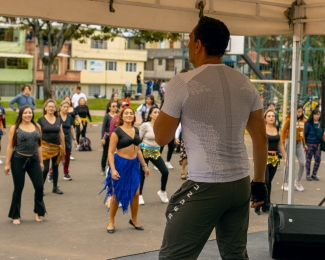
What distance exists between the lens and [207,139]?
11.8ft

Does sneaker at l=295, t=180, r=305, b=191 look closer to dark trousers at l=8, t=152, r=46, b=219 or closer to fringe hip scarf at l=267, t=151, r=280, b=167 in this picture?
fringe hip scarf at l=267, t=151, r=280, b=167

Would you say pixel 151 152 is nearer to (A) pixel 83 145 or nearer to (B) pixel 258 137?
(B) pixel 258 137

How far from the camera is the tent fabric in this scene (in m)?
5.80

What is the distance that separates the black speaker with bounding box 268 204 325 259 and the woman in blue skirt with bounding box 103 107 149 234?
2.71 metres

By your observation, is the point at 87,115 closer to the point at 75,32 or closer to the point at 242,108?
the point at 242,108

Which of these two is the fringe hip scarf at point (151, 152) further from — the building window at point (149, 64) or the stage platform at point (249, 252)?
the building window at point (149, 64)

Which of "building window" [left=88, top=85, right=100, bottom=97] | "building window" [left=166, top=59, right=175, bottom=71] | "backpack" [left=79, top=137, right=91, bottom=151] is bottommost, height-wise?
"backpack" [left=79, top=137, right=91, bottom=151]

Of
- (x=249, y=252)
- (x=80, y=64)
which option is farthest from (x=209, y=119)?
(x=80, y=64)

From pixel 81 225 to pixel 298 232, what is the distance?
3.93 metres

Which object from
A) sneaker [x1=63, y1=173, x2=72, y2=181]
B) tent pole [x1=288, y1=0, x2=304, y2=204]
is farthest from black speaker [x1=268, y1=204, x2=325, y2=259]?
sneaker [x1=63, y1=173, x2=72, y2=181]

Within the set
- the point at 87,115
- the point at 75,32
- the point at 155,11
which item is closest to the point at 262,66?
the point at 75,32

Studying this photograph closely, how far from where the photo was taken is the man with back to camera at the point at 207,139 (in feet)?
11.8

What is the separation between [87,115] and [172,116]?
14132 millimetres

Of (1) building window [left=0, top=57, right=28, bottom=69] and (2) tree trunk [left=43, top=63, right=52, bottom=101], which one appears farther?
(1) building window [left=0, top=57, right=28, bottom=69]
